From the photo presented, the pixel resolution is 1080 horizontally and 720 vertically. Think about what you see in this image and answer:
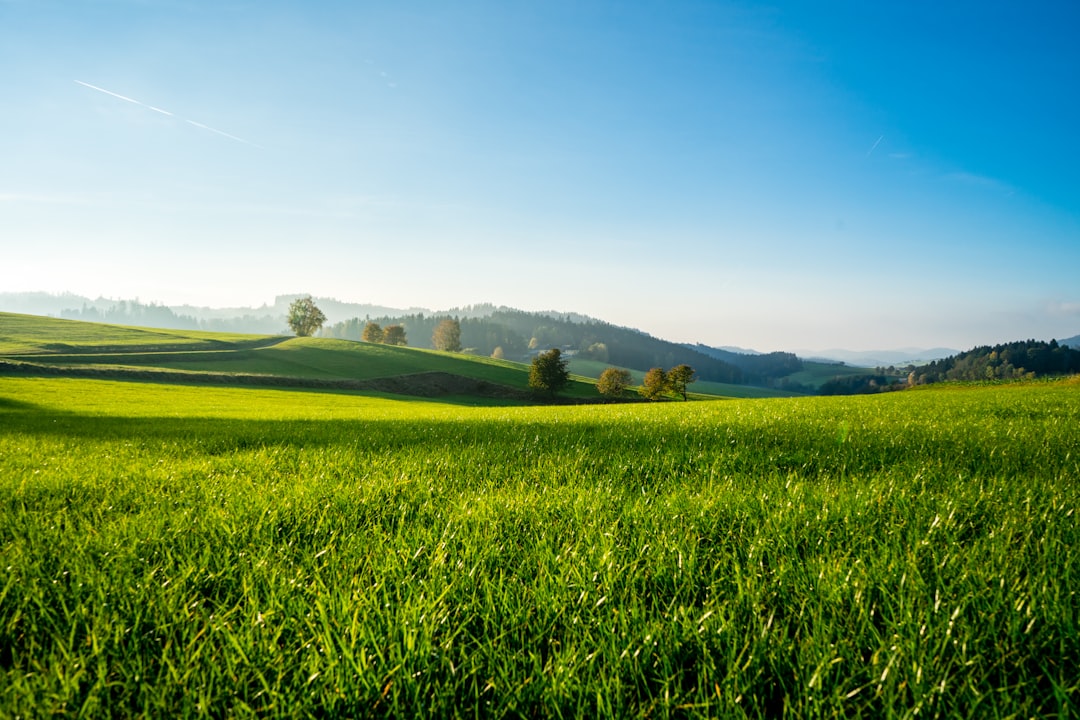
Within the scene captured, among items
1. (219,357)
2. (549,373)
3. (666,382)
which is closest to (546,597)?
(549,373)

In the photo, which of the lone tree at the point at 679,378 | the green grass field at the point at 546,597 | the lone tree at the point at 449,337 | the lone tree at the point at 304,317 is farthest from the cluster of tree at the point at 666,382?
the lone tree at the point at 304,317

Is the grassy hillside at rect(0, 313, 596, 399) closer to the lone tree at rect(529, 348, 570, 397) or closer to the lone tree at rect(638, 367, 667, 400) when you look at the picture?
the lone tree at rect(529, 348, 570, 397)

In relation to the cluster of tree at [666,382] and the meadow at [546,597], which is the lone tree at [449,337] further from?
the meadow at [546,597]

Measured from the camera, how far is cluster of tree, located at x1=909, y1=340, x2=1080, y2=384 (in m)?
160

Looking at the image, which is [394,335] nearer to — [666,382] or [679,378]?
[666,382]

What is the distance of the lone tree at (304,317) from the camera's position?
517 feet

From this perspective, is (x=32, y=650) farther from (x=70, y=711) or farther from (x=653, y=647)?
(x=653, y=647)

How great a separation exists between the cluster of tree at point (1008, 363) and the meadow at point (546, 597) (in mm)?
204387

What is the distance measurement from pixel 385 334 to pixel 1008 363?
226 meters

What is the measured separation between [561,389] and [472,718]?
94.6 metres

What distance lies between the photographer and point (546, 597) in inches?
86.1

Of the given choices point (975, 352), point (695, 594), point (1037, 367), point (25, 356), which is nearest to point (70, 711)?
point (695, 594)

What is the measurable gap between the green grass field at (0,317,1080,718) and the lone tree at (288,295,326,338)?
171 m

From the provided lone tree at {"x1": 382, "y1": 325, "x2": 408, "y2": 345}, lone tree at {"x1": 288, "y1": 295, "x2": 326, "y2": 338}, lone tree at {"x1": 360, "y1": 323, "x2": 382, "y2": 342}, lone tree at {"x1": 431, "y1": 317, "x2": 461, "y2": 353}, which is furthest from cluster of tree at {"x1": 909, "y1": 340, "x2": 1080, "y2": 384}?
lone tree at {"x1": 288, "y1": 295, "x2": 326, "y2": 338}
